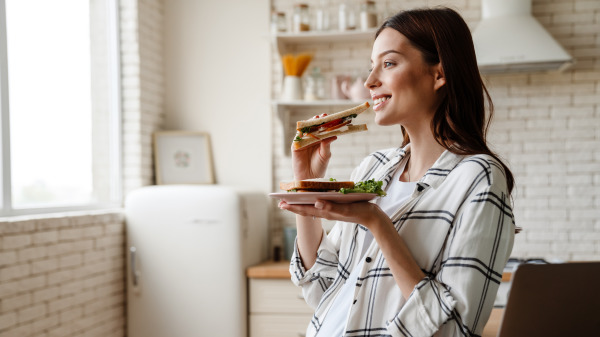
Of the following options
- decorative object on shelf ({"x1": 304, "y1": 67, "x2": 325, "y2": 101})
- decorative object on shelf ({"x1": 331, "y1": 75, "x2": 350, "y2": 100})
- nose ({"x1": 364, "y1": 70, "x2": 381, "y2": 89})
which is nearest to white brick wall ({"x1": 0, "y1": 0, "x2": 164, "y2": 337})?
decorative object on shelf ({"x1": 304, "y1": 67, "x2": 325, "y2": 101})

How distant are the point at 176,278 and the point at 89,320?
21.2 inches

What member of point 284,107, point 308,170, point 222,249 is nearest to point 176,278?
point 222,249

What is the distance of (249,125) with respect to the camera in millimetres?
4266

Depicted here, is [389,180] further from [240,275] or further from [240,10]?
[240,10]

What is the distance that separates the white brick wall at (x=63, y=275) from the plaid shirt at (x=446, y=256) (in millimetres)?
1995

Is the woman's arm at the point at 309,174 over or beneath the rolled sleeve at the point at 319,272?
over

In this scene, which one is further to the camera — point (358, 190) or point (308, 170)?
point (308, 170)

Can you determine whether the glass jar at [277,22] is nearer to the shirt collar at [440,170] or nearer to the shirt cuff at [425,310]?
the shirt collar at [440,170]

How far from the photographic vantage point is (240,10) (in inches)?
168

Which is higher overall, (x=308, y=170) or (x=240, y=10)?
(x=240, y=10)

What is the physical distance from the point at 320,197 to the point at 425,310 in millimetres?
332

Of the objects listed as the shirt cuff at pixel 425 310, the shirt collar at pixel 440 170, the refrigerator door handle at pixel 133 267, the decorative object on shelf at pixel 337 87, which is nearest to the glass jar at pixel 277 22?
the decorative object on shelf at pixel 337 87

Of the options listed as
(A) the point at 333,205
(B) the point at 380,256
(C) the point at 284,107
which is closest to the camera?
(A) the point at 333,205

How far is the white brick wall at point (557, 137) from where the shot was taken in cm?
390
